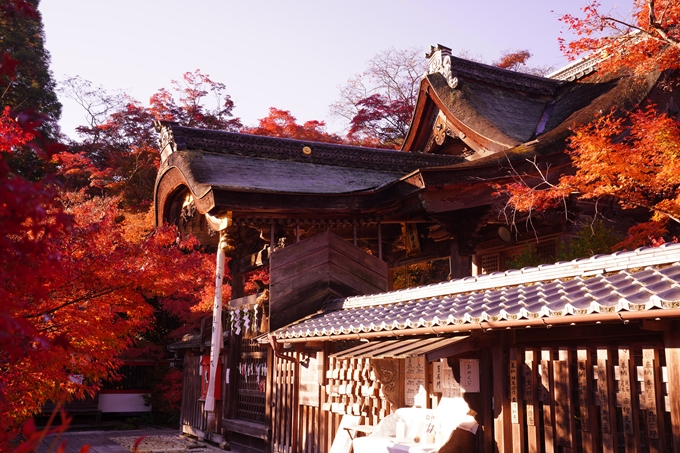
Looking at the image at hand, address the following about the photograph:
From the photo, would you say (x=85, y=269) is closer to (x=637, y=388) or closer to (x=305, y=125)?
(x=637, y=388)

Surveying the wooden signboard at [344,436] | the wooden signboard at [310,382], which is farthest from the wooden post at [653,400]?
the wooden signboard at [310,382]

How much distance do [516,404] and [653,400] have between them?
151 centimetres

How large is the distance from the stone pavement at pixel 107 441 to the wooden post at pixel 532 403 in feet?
31.7

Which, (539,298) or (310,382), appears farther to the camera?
(310,382)

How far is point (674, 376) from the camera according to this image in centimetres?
518

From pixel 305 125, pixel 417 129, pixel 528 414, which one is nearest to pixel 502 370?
pixel 528 414

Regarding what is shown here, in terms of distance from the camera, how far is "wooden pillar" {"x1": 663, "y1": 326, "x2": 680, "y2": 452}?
5059 mm

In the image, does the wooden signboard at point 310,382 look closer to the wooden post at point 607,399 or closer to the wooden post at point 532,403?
the wooden post at point 532,403

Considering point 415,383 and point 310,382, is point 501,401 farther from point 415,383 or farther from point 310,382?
point 310,382

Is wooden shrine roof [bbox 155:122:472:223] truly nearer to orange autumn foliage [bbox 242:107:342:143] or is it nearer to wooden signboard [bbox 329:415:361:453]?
wooden signboard [bbox 329:415:361:453]

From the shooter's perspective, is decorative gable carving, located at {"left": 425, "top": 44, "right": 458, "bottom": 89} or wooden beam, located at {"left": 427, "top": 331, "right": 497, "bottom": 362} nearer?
wooden beam, located at {"left": 427, "top": 331, "right": 497, "bottom": 362}

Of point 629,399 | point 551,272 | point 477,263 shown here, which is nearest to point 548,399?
point 629,399

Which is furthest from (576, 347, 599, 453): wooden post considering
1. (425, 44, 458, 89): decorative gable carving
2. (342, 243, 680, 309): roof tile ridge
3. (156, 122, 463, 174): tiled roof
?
(425, 44, 458, 89): decorative gable carving

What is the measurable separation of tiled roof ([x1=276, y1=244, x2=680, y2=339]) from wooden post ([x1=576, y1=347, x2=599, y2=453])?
0.62m
